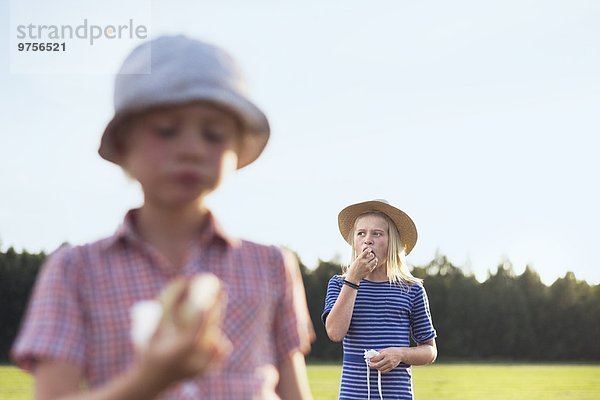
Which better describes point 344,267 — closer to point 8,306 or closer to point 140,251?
point 140,251

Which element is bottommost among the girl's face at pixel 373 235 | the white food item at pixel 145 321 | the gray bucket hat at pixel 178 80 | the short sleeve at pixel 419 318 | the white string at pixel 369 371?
the white string at pixel 369 371

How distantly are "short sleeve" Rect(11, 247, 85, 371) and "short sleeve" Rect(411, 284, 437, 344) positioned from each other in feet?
14.3

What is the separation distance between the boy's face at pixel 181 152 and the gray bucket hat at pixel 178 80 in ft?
0.09

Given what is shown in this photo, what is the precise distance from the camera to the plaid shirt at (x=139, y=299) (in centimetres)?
194

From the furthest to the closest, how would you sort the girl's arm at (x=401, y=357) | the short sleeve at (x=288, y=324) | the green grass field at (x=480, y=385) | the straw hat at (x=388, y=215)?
the green grass field at (x=480, y=385) < the straw hat at (x=388, y=215) < the girl's arm at (x=401, y=357) < the short sleeve at (x=288, y=324)

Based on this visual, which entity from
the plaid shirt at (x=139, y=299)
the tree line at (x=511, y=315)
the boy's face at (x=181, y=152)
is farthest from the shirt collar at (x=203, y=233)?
the tree line at (x=511, y=315)

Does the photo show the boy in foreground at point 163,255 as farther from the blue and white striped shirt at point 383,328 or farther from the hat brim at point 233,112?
Answer: the blue and white striped shirt at point 383,328

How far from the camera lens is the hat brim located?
1943 millimetres

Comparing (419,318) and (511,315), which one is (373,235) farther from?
(511,315)

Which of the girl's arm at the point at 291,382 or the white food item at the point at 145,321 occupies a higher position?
the white food item at the point at 145,321

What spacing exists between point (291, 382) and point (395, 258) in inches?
166

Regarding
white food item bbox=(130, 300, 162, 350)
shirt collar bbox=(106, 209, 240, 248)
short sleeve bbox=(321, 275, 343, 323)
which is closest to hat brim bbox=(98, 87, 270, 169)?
shirt collar bbox=(106, 209, 240, 248)

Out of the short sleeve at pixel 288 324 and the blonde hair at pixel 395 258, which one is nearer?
the short sleeve at pixel 288 324

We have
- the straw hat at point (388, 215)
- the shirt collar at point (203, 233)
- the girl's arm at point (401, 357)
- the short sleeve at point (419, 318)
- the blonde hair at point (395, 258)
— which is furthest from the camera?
the straw hat at point (388, 215)
